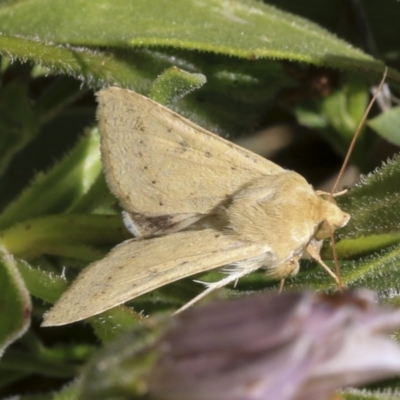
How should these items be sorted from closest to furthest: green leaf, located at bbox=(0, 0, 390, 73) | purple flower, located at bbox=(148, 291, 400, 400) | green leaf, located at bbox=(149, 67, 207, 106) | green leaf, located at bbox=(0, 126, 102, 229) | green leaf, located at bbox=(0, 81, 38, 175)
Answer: purple flower, located at bbox=(148, 291, 400, 400)
green leaf, located at bbox=(149, 67, 207, 106)
green leaf, located at bbox=(0, 0, 390, 73)
green leaf, located at bbox=(0, 126, 102, 229)
green leaf, located at bbox=(0, 81, 38, 175)

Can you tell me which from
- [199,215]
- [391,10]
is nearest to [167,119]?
[199,215]

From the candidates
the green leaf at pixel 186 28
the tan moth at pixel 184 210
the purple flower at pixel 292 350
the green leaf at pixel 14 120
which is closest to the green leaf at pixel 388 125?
the green leaf at pixel 186 28

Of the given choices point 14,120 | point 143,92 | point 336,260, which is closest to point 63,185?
point 14,120

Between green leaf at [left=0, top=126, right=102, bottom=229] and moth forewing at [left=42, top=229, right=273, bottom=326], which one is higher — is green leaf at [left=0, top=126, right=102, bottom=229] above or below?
below

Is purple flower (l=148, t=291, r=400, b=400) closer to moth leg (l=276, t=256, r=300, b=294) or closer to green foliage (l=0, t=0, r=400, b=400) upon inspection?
→ green foliage (l=0, t=0, r=400, b=400)

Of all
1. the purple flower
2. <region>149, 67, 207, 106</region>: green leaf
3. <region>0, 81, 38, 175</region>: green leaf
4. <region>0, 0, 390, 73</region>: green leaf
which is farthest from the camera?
<region>0, 81, 38, 175</region>: green leaf

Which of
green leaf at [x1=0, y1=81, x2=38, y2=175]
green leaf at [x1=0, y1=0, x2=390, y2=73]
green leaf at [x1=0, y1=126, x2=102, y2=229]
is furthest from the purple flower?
green leaf at [x1=0, y1=81, x2=38, y2=175]

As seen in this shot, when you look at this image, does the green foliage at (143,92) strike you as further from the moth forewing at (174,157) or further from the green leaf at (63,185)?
the moth forewing at (174,157)
